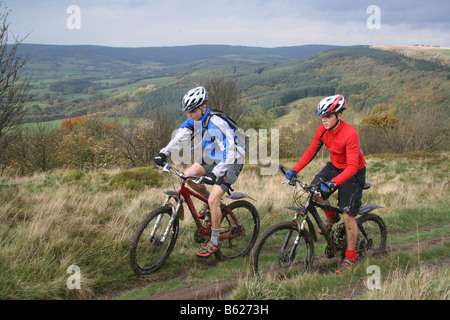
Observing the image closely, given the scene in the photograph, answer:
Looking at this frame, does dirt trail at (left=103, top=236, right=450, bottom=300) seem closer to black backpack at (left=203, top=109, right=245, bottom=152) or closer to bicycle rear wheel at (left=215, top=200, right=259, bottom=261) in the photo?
bicycle rear wheel at (left=215, top=200, right=259, bottom=261)

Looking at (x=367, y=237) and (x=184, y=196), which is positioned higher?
(x=184, y=196)

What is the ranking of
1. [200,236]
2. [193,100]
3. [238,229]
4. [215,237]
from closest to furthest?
[193,100] < [215,237] < [200,236] < [238,229]

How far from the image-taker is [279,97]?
429ft

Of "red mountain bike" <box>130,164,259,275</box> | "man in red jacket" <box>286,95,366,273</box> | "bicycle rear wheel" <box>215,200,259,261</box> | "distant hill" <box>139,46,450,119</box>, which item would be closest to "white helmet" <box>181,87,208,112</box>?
"red mountain bike" <box>130,164,259,275</box>

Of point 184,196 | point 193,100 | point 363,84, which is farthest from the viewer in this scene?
point 363,84

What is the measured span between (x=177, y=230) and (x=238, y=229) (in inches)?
50.9

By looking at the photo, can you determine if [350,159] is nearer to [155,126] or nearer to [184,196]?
[184,196]

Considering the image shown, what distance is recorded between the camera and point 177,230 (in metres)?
5.20

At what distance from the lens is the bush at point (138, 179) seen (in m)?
11.4

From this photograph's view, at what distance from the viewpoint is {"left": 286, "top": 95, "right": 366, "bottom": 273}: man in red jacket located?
4.76 meters

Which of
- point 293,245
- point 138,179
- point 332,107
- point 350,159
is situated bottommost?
point 138,179

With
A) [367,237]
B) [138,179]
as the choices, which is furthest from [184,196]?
[138,179]

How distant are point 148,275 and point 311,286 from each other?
2.30m
